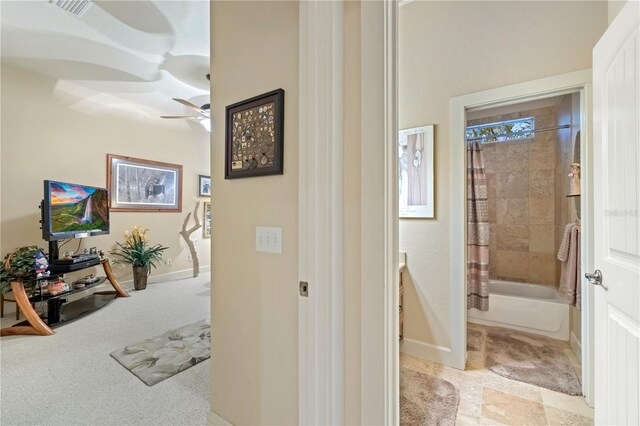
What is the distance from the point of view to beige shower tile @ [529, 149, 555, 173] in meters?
3.32

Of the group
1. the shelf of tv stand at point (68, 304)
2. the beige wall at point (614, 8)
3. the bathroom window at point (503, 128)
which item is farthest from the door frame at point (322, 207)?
the shelf of tv stand at point (68, 304)

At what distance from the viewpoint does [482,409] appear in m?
1.61

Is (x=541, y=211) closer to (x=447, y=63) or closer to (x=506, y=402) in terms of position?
(x=447, y=63)

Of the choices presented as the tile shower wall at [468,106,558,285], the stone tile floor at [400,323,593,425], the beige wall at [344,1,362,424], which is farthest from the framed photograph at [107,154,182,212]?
the tile shower wall at [468,106,558,285]

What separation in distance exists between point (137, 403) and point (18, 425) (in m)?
0.55

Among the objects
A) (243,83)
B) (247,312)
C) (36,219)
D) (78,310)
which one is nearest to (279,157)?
(243,83)

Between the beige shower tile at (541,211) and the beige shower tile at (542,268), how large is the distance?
15.9 inches

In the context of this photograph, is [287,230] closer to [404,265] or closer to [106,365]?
[404,265]

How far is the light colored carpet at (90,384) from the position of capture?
155 cm

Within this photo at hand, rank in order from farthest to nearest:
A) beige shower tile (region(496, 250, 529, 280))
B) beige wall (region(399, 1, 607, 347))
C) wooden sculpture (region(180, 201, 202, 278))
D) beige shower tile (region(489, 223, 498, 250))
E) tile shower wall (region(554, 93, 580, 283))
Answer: wooden sculpture (region(180, 201, 202, 278))
beige shower tile (region(489, 223, 498, 250))
beige shower tile (region(496, 250, 529, 280))
tile shower wall (region(554, 93, 580, 283))
beige wall (region(399, 1, 607, 347))

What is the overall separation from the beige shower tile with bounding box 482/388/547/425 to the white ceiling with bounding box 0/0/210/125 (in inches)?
136

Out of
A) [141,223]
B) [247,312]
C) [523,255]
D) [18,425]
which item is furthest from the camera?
[141,223]

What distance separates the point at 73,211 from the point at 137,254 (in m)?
1.01

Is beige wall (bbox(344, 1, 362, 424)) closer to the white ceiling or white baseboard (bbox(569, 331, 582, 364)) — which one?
the white ceiling
